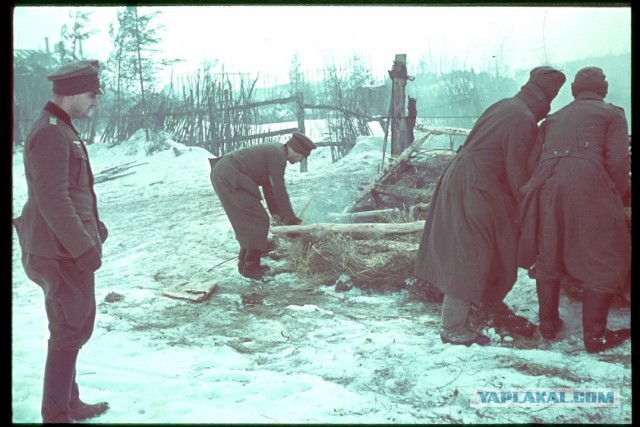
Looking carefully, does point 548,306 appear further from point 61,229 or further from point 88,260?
point 61,229

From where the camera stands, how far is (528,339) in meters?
3.81

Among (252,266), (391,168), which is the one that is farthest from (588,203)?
(391,168)

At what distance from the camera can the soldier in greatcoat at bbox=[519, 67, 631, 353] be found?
3.42 meters

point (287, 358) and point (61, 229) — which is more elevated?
point (61, 229)

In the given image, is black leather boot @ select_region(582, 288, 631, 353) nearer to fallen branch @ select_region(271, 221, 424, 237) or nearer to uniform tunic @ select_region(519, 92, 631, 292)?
uniform tunic @ select_region(519, 92, 631, 292)

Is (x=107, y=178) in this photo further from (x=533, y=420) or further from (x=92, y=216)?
(x=533, y=420)

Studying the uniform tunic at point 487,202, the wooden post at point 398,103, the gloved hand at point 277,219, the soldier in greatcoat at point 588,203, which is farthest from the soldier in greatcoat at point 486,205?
the wooden post at point 398,103

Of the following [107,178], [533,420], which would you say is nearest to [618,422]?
[533,420]

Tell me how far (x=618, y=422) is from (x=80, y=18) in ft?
54.5

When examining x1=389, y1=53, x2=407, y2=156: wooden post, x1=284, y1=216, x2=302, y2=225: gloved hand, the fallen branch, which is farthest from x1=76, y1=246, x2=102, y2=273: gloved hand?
x1=389, y1=53, x2=407, y2=156: wooden post

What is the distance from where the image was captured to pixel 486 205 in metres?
3.71

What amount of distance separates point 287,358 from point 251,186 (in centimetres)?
226

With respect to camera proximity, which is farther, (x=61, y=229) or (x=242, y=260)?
(x=242, y=260)

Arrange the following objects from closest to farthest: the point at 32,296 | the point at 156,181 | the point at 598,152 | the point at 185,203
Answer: the point at 598,152, the point at 32,296, the point at 185,203, the point at 156,181
